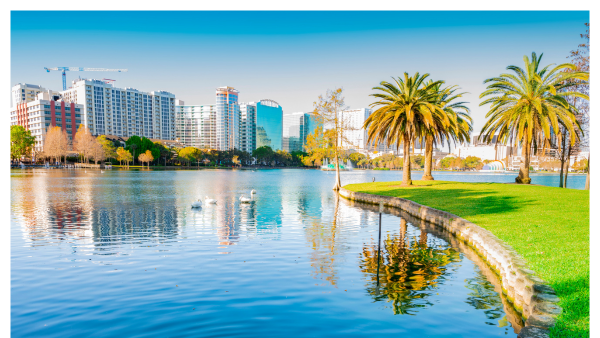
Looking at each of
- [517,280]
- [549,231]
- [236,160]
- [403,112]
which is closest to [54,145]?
[236,160]

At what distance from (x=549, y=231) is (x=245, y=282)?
1245 centimetres

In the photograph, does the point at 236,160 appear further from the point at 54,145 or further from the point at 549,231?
the point at 549,231

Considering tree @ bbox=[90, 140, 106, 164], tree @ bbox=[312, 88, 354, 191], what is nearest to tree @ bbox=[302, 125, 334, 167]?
tree @ bbox=[312, 88, 354, 191]

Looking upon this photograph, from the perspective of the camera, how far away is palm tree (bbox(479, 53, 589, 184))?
101 ft

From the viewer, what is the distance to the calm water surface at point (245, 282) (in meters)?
7.84

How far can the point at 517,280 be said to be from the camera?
28.9 feet

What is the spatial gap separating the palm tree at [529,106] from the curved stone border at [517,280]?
20651 millimetres

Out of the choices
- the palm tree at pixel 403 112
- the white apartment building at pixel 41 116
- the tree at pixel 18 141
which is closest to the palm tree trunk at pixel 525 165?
the palm tree at pixel 403 112

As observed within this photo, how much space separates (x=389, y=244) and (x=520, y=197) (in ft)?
49.6

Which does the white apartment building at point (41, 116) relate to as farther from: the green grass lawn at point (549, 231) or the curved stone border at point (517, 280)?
the curved stone border at point (517, 280)

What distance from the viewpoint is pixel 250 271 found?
38.4ft

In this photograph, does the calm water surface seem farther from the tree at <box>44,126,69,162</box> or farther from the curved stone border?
the tree at <box>44,126,69,162</box>

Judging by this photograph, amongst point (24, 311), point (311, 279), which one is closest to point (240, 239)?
point (311, 279)
